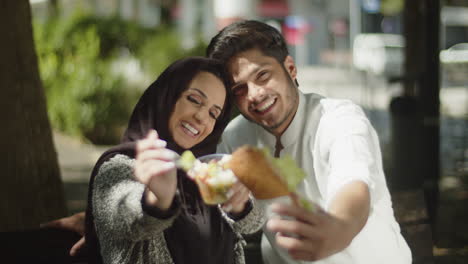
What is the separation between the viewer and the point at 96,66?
10164 mm

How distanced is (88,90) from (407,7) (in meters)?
4.87

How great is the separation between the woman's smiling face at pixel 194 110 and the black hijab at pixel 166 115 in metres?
0.02

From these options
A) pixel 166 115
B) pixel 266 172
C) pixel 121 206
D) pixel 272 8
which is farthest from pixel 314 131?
pixel 272 8

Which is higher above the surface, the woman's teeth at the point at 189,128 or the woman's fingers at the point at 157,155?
the woman's fingers at the point at 157,155

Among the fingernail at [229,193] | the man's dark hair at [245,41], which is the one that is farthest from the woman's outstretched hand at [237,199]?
the man's dark hair at [245,41]

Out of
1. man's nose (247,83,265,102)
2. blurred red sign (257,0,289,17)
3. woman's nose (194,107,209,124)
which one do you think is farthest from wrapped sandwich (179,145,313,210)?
blurred red sign (257,0,289,17)

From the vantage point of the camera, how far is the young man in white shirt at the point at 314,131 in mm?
2035

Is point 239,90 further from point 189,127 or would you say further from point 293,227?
point 293,227

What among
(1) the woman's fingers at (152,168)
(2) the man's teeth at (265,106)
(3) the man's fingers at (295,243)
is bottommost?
(3) the man's fingers at (295,243)

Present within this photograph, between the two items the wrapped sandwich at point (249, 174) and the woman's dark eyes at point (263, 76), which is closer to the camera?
the wrapped sandwich at point (249, 174)

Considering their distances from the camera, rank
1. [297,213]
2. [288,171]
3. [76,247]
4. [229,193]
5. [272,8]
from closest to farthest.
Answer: [297,213] < [288,171] < [229,193] < [76,247] < [272,8]

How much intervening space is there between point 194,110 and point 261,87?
0.26 m

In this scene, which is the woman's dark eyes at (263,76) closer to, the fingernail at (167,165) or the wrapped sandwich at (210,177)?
the wrapped sandwich at (210,177)

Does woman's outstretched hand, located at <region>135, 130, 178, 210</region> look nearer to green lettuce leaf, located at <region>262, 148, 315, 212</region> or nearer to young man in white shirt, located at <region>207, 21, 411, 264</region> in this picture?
green lettuce leaf, located at <region>262, 148, 315, 212</region>
